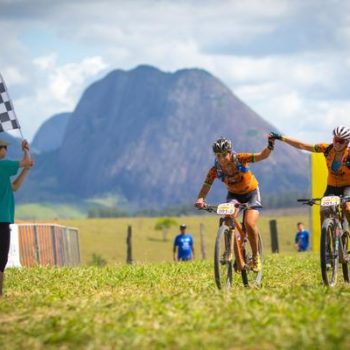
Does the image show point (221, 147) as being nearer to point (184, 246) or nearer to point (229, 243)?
point (229, 243)

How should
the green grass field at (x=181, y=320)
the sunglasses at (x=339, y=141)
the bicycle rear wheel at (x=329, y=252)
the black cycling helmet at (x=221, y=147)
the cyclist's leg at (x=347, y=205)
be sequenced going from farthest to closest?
the cyclist's leg at (x=347, y=205), the sunglasses at (x=339, y=141), the black cycling helmet at (x=221, y=147), the bicycle rear wheel at (x=329, y=252), the green grass field at (x=181, y=320)

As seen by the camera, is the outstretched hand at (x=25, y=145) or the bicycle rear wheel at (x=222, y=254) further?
the outstretched hand at (x=25, y=145)

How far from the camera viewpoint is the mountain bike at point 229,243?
11.2 meters

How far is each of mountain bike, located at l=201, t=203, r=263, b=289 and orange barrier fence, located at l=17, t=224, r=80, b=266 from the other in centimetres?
1262

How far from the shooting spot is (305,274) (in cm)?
1580

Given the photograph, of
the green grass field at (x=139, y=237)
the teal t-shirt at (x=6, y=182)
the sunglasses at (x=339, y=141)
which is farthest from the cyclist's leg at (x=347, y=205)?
the green grass field at (x=139, y=237)

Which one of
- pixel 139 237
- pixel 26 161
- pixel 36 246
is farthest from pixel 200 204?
pixel 139 237

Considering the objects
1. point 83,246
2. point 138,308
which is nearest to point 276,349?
point 138,308

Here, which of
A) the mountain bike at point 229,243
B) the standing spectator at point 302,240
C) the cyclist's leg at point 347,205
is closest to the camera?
the mountain bike at point 229,243

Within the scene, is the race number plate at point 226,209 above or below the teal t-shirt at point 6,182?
below

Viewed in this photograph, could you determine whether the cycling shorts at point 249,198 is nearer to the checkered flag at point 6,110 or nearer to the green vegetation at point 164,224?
the checkered flag at point 6,110

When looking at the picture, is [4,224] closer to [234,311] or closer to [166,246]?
[234,311]

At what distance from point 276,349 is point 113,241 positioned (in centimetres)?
13827

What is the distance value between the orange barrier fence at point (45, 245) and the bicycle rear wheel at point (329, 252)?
13.5 meters
